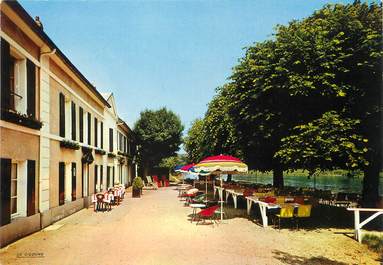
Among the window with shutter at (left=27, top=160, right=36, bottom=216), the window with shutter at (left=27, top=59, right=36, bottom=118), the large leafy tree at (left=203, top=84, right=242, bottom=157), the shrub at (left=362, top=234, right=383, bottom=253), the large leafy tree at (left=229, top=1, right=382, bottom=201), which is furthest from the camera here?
the large leafy tree at (left=203, top=84, right=242, bottom=157)

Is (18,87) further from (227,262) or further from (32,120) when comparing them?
(227,262)

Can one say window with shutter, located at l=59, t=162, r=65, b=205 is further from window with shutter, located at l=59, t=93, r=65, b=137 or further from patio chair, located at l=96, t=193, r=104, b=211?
patio chair, located at l=96, t=193, r=104, b=211

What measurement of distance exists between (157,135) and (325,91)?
31.6 m

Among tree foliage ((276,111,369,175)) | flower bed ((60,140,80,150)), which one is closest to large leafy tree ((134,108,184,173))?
flower bed ((60,140,80,150))

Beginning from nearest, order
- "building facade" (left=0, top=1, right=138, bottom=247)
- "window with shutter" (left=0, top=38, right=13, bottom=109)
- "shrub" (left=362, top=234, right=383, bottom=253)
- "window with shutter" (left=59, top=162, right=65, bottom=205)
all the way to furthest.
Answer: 1. "window with shutter" (left=0, top=38, right=13, bottom=109)
2. "building facade" (left=0, top=1, right=138, bottom=247)
3. "shrub" (left=362, top=234, right=383, bottom=253)
4. "window with shutter" (left=59, top=162, right=65, bottom=205)

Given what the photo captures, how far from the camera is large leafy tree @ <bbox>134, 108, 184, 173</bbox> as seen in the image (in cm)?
4381

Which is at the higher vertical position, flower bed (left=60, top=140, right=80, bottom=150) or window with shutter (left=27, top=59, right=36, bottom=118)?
window with shutter (left=27, top=59, right=36, bottom=118)

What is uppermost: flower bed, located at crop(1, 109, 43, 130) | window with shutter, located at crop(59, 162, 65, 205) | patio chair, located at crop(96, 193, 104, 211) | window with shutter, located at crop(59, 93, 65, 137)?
window with shutter, located at crop(59, 93, 65, 137)

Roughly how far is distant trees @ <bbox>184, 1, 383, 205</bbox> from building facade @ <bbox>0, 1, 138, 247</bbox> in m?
7.96

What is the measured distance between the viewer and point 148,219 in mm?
14383

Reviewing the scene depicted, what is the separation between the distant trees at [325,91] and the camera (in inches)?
496

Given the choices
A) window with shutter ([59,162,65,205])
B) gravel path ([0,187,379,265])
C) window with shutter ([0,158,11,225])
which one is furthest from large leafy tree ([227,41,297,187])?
window with shutter ([0,158,11,225])

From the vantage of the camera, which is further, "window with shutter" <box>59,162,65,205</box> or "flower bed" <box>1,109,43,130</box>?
"window with shutter" <box>59,162,65,205</box>

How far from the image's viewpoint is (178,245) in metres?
9.63
